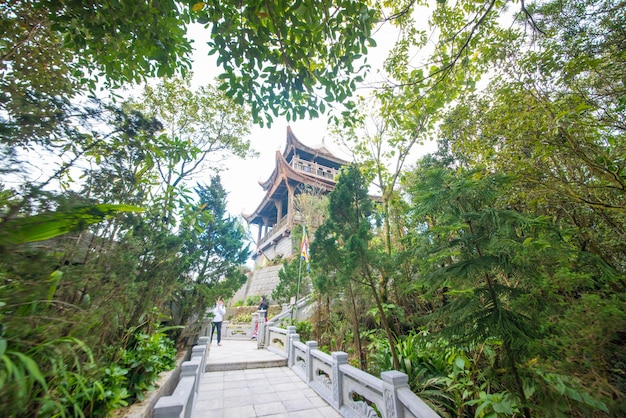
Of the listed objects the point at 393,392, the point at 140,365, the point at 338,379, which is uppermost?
the point at 140,365

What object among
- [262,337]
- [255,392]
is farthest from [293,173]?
[255,392]

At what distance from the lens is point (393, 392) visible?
2.29 m

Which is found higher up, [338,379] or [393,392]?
[393,392]

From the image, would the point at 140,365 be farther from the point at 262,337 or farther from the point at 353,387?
the point at 262,337

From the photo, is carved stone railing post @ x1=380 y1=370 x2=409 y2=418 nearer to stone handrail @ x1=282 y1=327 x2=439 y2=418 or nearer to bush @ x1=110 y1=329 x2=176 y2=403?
stone handrail @ x1=282 y1=327 x2=439 y2=418

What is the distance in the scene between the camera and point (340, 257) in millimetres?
3438

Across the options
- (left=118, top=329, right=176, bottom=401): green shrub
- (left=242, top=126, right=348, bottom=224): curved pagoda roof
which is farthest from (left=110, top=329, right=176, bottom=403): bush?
(left=242, top=126, right=348, bottom=224): curved pagoda roof

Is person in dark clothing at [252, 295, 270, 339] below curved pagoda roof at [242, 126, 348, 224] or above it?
below

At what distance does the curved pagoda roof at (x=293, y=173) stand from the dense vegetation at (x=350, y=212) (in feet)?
37.5

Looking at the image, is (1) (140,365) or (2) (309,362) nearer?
(1) (140,365)

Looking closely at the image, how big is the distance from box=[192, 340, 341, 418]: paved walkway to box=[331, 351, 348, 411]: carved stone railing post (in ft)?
0.45

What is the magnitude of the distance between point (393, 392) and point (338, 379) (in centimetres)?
128

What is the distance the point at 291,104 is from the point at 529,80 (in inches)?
109

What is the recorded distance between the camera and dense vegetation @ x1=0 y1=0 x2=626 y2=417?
1.09 m
